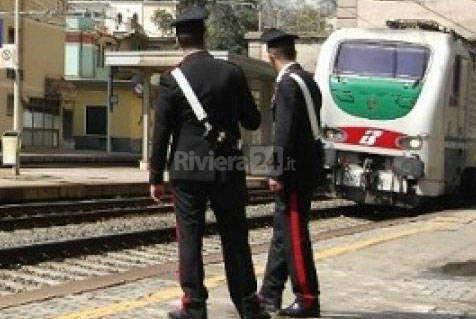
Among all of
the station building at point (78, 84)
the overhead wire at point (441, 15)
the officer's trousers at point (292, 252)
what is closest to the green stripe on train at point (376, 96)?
the officer's trousers at point (292, 252)

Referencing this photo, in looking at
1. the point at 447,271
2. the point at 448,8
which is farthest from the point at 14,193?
the point at 448,8

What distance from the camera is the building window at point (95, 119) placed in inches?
2256

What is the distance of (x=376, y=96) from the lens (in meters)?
15.2

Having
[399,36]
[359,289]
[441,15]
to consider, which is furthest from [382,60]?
[441,15]

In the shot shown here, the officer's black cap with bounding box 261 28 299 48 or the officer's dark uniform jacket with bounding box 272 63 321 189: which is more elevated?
the officer's black cap with bounding box 261 28 299 48

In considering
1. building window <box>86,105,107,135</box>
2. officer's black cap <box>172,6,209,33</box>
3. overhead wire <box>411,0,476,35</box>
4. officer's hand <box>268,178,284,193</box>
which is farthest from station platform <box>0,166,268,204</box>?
building window <box>86,105,107,135</box>

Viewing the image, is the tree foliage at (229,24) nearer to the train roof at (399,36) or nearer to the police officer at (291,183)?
the train roof at (399,36)

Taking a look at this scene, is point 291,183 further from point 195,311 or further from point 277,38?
point 195,311

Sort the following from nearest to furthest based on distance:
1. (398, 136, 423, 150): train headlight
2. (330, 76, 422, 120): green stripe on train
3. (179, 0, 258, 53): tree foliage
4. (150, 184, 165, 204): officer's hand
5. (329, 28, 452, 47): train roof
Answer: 1. (150, 184, 165, 204): officer's hand
2. (398, 136, 423, 150): train headlight
3. (330, 76, 422, 120): green stripe on train
4. (329, 28, 452, 47): train roof
5. (179, 0, 258, 53): tree foliage

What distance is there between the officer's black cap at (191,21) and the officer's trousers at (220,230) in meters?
0.91

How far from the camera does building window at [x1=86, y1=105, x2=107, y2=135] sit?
57312 mm

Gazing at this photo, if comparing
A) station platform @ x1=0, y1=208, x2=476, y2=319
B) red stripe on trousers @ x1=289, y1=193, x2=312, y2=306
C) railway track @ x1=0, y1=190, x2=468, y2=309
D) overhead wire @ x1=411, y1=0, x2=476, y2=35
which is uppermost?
overhead wire @ x1=411, y1=0, x2=476, y2=35

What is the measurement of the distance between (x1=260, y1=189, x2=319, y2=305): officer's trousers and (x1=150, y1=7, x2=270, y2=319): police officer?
68 cm

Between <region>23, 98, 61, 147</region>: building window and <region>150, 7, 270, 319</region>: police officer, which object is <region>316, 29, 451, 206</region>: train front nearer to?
<region>150, 7, 270, 319</region>: police officer
